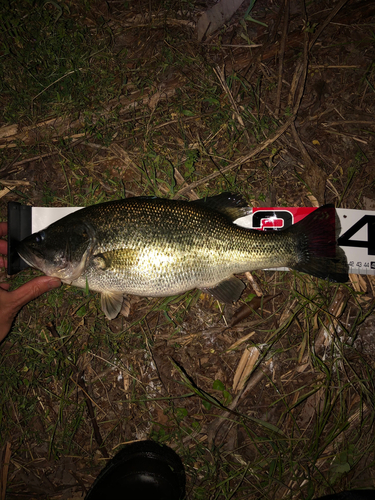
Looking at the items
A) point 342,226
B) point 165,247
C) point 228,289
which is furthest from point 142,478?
point 342,226

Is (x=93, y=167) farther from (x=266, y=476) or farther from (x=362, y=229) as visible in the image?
(x=266, y=476)

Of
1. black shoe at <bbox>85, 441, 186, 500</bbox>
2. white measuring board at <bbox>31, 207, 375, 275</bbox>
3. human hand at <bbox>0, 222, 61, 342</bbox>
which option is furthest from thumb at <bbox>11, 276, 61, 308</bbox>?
white measuring board at <bbox>31, 207, 375, 275</bbox>

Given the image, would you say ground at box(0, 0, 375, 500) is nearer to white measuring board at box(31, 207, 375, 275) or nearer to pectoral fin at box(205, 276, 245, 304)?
white measuring board at box(31, 207, 375, 275)

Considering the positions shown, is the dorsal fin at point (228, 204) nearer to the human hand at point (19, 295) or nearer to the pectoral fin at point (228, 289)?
the pectoral fin at point (228, 289)

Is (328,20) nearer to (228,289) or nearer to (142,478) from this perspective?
(228,289)

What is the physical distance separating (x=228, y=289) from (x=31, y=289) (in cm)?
190

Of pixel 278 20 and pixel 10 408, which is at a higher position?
pixel 278 20

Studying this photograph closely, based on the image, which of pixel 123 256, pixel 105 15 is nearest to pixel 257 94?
pixel 105 15

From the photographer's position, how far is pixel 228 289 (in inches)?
112

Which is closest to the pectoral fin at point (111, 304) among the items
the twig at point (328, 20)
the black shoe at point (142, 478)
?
the black shoe at point (142, 478)

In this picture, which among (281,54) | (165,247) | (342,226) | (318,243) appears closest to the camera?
(165,247)

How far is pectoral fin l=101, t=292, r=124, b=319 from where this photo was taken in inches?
114

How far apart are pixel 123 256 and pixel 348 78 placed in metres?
3.15

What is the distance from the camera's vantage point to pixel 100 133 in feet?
10.8
